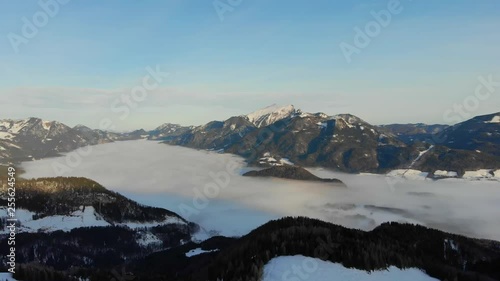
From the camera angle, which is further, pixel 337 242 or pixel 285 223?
pixel 285 223

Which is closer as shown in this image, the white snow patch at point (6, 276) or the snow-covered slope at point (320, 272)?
the white snow patch at point (6, 276)

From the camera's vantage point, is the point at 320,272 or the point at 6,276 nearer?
the point at 6,276

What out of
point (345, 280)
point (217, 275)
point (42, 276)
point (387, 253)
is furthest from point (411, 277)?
point (42, 276)

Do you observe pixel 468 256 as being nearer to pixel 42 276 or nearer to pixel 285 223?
pixel 285 223

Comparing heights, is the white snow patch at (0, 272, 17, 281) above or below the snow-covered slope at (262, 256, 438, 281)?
above

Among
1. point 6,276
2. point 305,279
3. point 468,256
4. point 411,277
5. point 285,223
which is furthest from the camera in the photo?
point 285,223

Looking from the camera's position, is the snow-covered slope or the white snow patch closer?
the white snow patch

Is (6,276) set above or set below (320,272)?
above

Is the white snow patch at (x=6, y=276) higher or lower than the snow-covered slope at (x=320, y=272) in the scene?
higher
